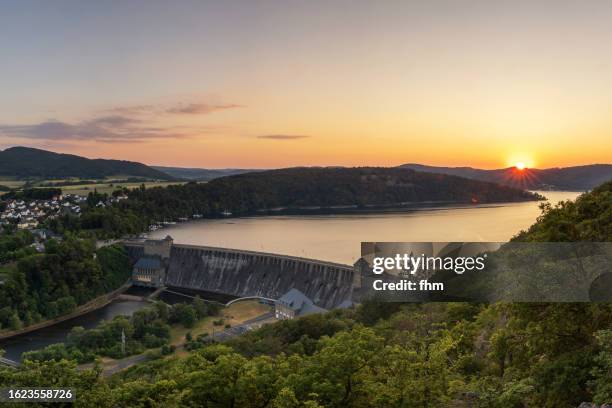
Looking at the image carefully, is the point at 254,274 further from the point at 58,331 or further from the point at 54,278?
the point at 54,278

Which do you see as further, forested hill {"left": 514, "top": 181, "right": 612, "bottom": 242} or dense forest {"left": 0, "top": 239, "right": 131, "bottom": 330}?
dense forest {"left": 0, "top": 239, "right": 131, "bottom": 330}

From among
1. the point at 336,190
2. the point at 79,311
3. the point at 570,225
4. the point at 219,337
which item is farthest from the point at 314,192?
the point at 570,225

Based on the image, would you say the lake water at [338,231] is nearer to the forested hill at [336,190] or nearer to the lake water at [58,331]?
the forested hill at [336,190]

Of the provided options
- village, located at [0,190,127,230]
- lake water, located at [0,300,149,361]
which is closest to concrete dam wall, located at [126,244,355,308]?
lake water, located at [0,300,149,361]

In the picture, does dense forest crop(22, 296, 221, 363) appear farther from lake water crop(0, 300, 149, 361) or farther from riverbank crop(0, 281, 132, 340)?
riverbank crop(0, 281, 132, 340)

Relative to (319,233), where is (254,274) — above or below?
below

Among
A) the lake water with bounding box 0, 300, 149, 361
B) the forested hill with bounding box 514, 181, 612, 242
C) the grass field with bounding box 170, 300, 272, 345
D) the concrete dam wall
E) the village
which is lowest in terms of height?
the lake water with bounding box 0, 300, 149, 361

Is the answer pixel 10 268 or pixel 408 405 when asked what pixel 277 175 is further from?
pixel 408 405

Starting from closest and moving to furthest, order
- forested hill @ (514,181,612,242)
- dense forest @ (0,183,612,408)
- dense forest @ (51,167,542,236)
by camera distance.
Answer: dense forest @ (0,183,612,408) → forested hill @ (514,181,612,242) → dense forest @ (51,167,542,236)
